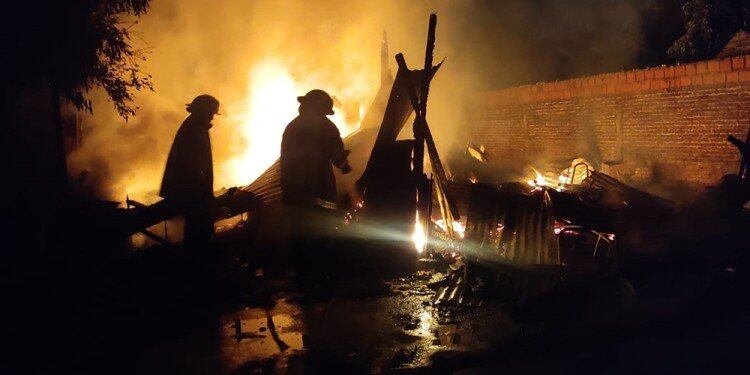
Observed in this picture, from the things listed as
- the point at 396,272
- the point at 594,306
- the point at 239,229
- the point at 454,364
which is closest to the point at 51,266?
the point at 239,229

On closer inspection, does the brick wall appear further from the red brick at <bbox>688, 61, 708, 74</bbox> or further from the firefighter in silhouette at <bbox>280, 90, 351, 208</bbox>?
the firefighter in silhouette at <bbox>280, 90, 351, 208</bbox>

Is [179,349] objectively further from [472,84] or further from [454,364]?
[472,84]

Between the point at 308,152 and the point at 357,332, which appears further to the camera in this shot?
the point at 308,152

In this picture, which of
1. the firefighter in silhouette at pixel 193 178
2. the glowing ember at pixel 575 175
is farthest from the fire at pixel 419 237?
the glowing ember at pixel 575 175

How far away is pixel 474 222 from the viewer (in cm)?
586

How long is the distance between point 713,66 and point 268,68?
10.5 meters

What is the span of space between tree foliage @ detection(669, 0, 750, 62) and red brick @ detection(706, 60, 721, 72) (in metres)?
6.39

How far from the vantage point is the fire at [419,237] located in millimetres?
6457

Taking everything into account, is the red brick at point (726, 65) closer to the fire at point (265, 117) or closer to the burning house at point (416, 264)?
the burning house at point (416, 264)

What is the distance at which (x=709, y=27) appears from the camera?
1502 cm

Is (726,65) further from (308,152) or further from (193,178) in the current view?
(193,178)

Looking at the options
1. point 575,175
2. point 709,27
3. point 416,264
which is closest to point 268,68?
point 575,175

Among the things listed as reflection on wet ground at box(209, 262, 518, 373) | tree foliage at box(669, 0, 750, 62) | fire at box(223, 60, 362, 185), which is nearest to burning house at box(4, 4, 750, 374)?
reflection on wet ground at box(209, 262, 518, 373)

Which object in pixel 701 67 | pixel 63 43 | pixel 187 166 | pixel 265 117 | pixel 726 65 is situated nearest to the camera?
pixel 187 166
